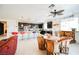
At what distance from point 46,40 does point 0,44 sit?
92cm

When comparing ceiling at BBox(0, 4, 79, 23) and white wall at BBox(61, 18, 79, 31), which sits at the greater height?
ceiling at BBox(0, 4, 79, 23)

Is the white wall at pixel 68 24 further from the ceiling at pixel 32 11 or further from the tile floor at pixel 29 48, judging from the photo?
the tile floor at pixel 29 48

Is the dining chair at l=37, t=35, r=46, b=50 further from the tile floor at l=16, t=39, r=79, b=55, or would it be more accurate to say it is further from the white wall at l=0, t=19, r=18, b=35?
the white wall at l=0, t=19, r=18, b=35

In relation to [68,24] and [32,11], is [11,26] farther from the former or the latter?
[68,24]

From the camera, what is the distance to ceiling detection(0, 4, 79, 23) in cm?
233


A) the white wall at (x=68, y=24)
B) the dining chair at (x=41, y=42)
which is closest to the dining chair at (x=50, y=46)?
the dining chair at (x=41, y=42)

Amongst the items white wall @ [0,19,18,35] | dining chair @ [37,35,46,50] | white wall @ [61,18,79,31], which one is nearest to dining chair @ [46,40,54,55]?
dining chair @ [37,35,46,50]

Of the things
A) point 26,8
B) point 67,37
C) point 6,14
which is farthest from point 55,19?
point 6,14

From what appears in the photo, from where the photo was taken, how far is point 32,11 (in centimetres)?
239

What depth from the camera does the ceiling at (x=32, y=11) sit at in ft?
7.65

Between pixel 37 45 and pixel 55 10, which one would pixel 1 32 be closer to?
pixel 37 45

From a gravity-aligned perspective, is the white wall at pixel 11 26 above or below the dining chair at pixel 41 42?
above

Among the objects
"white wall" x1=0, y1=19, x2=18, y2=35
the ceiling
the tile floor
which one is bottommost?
→ the tile floor

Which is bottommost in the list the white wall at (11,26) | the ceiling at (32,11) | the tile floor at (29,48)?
the tile floor at (29,48)
